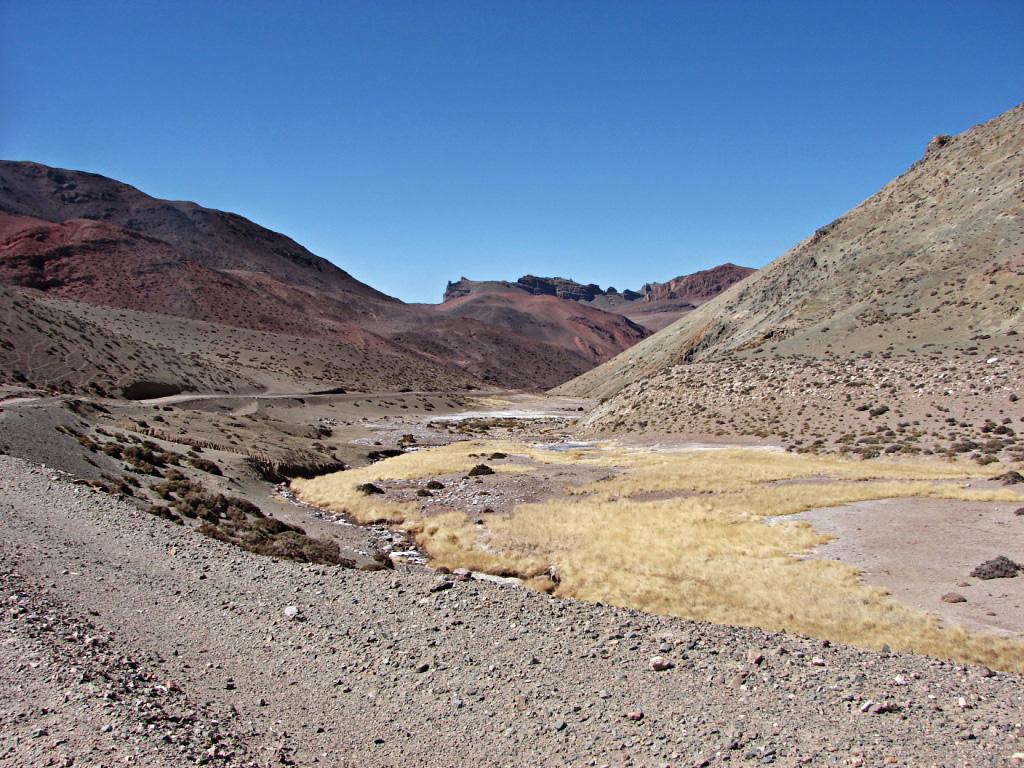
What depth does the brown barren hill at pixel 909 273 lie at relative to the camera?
176 ft

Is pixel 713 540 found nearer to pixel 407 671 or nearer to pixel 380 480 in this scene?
pixel 407 671

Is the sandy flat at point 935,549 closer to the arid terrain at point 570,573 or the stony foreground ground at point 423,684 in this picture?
the arid terrain at point 570,573

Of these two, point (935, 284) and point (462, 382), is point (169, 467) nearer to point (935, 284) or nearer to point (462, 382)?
point (935, 284)

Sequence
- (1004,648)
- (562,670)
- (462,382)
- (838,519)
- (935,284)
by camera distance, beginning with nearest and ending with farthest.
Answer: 1. (562,670)
2. (1004,648)
3. (838,519)
4. (935,284)
5. (462,382)

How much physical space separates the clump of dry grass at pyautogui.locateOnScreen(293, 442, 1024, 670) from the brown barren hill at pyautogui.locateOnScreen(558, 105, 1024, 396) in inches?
949

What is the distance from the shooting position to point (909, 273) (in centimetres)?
6281

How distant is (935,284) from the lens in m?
58.7

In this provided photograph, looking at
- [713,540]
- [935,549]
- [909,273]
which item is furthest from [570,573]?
[909,273]

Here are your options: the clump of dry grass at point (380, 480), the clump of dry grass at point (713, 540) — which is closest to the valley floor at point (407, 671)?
the clump of dry grass at point (713, 540)

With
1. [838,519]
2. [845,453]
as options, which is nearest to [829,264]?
[845,453]

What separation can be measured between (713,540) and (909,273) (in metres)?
55.2

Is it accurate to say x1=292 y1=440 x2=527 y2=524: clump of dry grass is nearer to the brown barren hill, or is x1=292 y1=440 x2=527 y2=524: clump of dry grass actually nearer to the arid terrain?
the arid terrain

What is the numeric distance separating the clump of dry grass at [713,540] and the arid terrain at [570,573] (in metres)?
0.12

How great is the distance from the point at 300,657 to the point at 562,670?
12.6 ft
